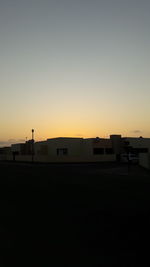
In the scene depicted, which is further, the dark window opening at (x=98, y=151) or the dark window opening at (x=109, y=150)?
the dark window opening at (x=109, y=150)

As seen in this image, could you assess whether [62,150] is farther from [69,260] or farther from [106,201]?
[69,260]

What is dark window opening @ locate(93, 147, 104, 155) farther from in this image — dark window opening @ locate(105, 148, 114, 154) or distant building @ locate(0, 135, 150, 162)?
dark window opening @ locate(105, 148, 114, 154)

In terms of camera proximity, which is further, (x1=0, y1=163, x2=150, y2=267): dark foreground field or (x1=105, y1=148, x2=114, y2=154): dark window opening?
(x1=105, y1=148, x2=114, y2=154): dark window opening

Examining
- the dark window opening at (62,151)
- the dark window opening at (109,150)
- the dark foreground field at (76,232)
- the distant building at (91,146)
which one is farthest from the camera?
the dark window opening at (109,150)

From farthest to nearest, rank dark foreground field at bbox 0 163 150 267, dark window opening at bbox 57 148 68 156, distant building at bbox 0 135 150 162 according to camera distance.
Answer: dark window opening at bbox 57 148 68 156, distant building at bbox 0 135 150 162, dark foreground field at bbox 0 163 150 267

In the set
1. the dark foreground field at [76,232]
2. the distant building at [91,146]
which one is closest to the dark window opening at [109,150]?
the distant building at [91,146]

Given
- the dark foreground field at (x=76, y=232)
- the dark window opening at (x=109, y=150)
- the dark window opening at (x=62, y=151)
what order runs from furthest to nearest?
1. the dark window opening at (x=109, y=150)
2. the dark window opening at (x=62, y=151)
3. the dark foreground field at (x=76, y=232)

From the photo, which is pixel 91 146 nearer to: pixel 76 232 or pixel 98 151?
pixel 98 151

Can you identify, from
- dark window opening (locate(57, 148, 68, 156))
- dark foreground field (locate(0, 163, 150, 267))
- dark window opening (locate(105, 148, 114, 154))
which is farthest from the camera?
dark window opening (locate(105, 148, 114, 154))

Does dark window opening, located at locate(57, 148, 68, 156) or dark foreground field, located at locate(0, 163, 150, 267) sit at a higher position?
dark window opening, located at locate(57, 148, 68, 156)

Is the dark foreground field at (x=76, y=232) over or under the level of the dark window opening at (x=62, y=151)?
under

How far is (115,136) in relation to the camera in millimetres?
80062

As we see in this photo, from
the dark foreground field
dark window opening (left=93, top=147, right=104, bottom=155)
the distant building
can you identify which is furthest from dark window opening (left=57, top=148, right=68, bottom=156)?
the dark foreground field

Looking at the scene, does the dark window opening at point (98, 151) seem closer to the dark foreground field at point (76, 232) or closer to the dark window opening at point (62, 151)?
the dark window opening at point (62, 151)
